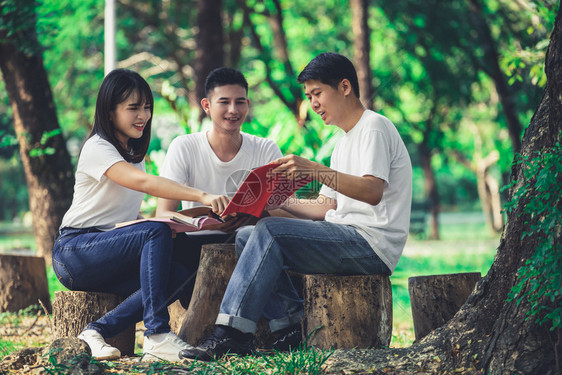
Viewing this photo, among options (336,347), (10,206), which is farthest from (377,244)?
(10,206)

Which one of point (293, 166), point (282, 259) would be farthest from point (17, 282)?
point (293, 166)

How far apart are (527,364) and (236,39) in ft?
41.4

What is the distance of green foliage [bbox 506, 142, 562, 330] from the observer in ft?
8.91

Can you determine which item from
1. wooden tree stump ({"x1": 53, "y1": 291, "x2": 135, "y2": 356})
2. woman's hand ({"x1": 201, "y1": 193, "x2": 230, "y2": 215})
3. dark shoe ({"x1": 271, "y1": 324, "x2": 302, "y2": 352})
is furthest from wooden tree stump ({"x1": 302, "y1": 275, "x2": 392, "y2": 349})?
wooden tree stump ({"x1": 53, "y1": 291, "x2": 135, "y2": 356})

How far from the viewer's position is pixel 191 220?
3.62 m

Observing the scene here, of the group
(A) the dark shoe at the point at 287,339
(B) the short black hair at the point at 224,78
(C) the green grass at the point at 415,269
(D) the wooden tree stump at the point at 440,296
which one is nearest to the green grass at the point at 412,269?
(C) the green grass at the point at 415,269

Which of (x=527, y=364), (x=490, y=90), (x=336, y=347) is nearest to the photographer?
(x=527, y=364)

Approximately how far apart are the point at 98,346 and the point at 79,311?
407 mm

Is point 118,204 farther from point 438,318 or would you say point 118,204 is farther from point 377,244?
point 438,318

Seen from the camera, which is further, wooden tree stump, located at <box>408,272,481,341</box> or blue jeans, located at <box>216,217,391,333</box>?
wooden tree stump, located at <box>408,272,481,341</box>

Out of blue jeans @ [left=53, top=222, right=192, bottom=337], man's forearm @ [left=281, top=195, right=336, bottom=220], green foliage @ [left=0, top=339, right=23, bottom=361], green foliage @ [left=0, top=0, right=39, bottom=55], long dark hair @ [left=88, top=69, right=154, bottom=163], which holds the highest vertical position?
green foliage @ [left=0, top=0, right=39, bottom=55]

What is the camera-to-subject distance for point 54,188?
718cm

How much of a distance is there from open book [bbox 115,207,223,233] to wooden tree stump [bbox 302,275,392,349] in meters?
0.67

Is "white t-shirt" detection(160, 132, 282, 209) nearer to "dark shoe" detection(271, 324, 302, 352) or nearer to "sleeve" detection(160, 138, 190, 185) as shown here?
"sleeve" detection(160, 138, 190, 185)
